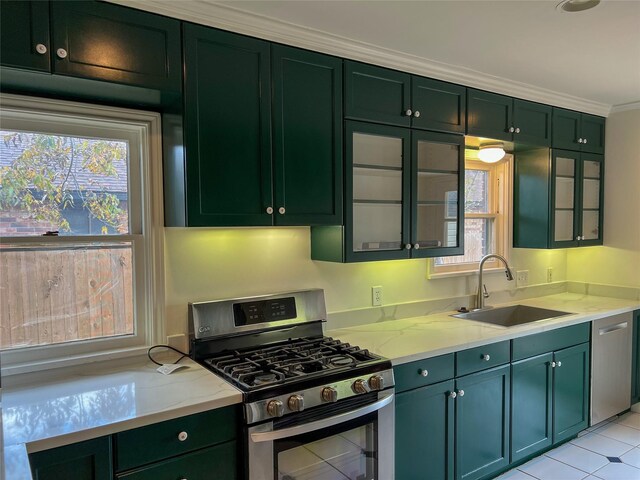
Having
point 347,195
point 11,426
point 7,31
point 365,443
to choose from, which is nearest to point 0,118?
point 7,31

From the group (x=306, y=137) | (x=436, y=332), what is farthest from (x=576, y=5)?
(x=436, y=332)

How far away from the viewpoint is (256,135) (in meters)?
2.11

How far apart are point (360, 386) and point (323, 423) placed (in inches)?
8.8

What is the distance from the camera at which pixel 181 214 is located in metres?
1.99

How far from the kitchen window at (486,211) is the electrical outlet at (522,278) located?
0.20m

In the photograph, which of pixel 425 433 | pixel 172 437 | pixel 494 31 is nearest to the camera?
pixel 172 437

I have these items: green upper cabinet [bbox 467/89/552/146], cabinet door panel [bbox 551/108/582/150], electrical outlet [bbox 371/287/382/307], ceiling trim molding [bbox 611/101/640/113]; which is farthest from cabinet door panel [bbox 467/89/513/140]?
ceiling trim molding [bbox 611/101/640/113]

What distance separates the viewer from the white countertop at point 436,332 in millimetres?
2322

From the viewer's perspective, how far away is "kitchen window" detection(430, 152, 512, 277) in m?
3.50

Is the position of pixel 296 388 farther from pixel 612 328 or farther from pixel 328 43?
pixel 612 328

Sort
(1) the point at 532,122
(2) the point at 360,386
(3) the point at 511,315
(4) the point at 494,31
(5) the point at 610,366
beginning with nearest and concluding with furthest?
(2) the point at 360,386 → (4) the point at 494,31 → (1) the point at 532,122 → (5) the point at 610,366 → (3) the point at 511,315

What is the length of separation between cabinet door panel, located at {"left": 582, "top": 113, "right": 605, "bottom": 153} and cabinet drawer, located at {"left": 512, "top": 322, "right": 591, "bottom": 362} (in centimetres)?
142

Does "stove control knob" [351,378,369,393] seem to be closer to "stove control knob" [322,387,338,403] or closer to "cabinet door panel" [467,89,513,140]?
"stove control knob" [322,387,338,403]

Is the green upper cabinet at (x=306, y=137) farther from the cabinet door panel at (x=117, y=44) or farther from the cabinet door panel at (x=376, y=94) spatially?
the cabinet door panel at (x=117, y=44)
